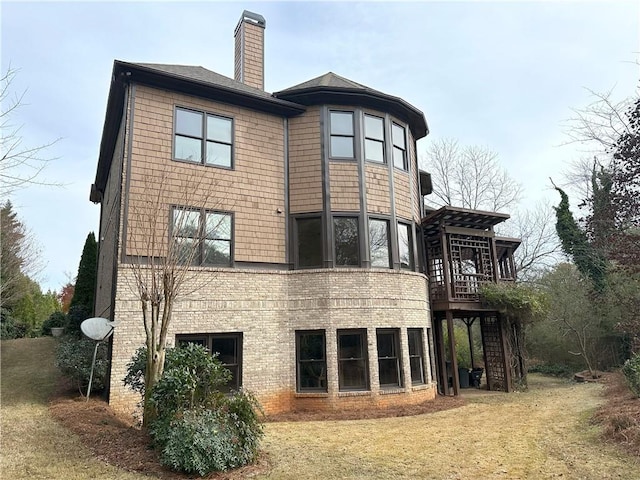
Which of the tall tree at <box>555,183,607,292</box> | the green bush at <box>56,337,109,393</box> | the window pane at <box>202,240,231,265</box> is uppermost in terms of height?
the tall tree at <box>555,183,607,292</box>

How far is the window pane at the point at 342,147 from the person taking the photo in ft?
43.0

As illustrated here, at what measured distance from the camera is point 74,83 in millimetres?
9969

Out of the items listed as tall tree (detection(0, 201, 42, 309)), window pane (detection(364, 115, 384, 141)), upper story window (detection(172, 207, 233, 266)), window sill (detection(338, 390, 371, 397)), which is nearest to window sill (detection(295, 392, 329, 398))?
window sill (detection(338, 390, 371, 397))

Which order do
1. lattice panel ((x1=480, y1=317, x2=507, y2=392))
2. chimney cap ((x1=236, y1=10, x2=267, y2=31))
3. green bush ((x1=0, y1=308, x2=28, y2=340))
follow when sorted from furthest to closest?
green bush ((x1=0, y1=308, x2=28, y2=340)) < lattice panel ((x1=480, y1=317, x2=507, y2=392)) < chimney cap ((x1=236, y1=10, x2=267, y2=31))

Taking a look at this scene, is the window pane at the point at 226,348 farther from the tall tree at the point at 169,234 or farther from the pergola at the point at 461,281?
the pergola at the point at 461,281

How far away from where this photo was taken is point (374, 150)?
44.3 ft

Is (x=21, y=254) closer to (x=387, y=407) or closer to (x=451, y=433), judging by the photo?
(x=387, y=407)

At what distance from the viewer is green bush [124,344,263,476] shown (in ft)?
19.2

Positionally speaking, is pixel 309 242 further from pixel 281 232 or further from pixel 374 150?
pixel 374 150

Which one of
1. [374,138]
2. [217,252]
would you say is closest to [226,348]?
[217,252]

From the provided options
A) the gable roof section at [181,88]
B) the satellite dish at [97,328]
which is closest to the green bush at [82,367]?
the satellite dish at [97,328]

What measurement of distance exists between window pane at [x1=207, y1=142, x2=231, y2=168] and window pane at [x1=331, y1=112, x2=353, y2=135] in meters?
3.29

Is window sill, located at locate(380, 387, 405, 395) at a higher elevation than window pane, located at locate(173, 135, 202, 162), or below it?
below

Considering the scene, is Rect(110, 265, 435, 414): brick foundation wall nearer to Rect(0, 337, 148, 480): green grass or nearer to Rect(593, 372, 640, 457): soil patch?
Rect(0, 337, 148, 480): green grass
